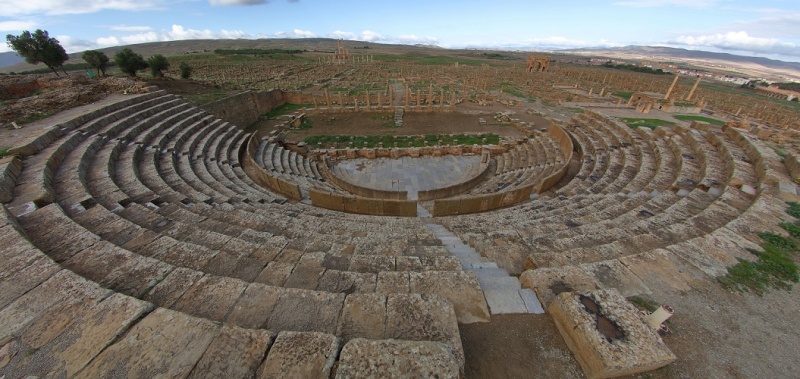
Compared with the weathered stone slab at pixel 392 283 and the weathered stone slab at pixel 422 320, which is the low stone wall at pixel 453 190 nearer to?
the weathered stone slab at pixel 392 283

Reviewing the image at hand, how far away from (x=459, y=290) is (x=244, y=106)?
97.7 ft

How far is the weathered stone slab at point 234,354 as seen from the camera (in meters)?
2.67

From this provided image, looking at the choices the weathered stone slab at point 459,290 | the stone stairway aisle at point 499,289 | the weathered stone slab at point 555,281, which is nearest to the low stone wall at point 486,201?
the stone stairway aisle at point 499,289

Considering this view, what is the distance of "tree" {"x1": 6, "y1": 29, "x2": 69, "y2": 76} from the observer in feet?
A: 70.6

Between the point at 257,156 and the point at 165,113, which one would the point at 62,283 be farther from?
the point at 165,113

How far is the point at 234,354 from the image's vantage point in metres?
2.78

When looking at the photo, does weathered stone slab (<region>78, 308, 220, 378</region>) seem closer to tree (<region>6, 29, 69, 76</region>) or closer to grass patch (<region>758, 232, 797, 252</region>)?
grass patch (<region>758, 232, 797, 252</region>)

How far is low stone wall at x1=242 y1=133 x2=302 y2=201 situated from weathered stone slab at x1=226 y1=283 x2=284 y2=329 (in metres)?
8.28

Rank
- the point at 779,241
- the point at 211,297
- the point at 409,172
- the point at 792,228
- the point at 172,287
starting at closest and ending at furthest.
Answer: the point at 211,297 → the point at 172,287 → the point at 779,241 → the point at 792,228 → the point at 409,172

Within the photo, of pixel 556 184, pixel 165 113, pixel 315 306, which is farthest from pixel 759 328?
pixel 165 113

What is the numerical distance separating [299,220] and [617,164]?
14428 millimetres

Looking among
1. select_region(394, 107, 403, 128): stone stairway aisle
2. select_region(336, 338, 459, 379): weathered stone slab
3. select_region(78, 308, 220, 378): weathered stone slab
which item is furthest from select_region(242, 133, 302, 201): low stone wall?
select_region(394, 107, 403, 128): stone stairway aisle

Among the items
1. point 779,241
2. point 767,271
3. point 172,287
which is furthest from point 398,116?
point 172,287

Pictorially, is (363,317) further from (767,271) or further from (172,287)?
(767,271)
